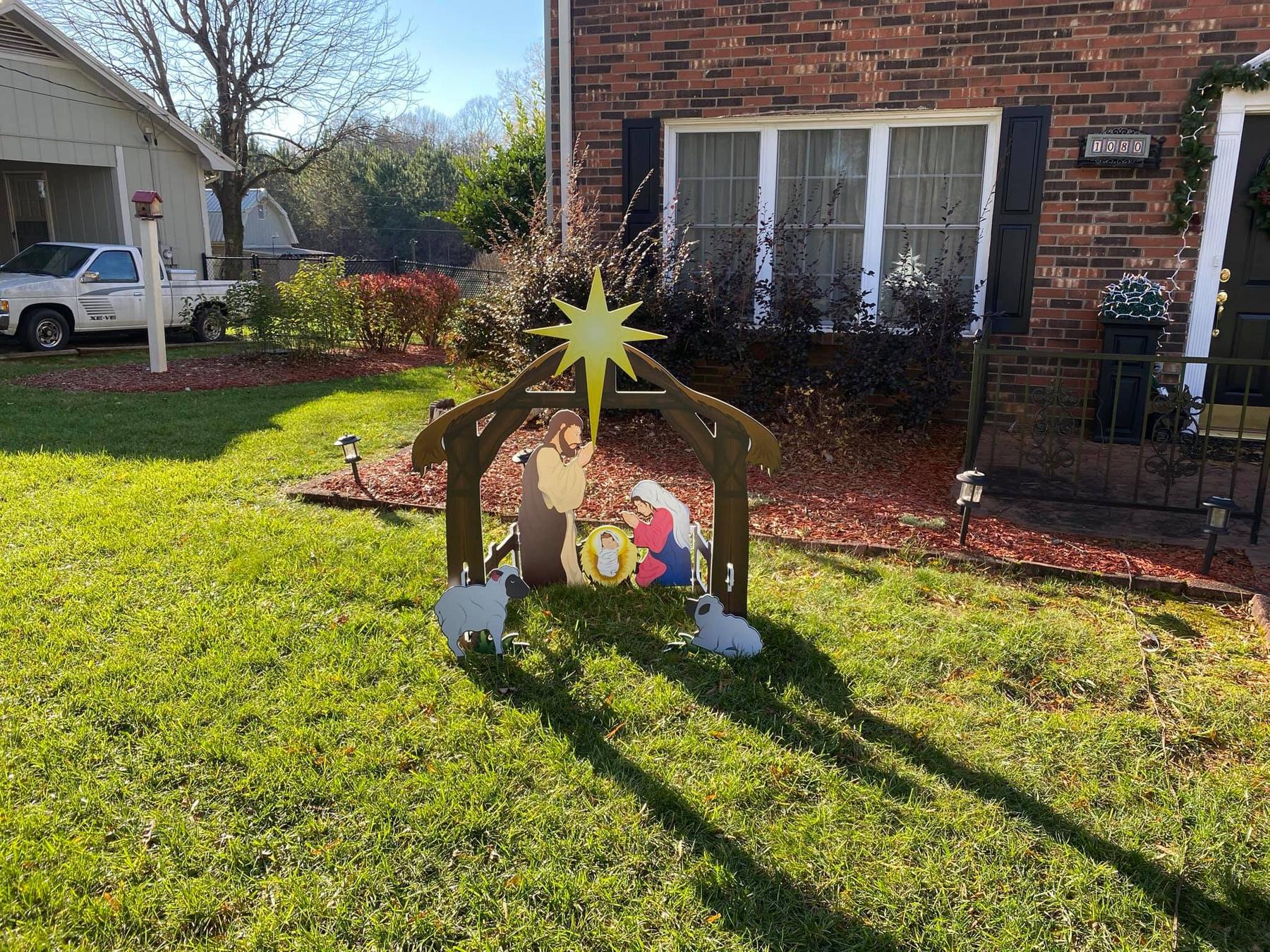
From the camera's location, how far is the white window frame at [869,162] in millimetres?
7012

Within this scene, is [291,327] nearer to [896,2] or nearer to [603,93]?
[603,93]

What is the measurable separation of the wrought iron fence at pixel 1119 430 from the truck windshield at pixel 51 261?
1169 cm

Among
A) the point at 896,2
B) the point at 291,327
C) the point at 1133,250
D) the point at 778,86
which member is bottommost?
the point at 291,327

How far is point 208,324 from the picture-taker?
13.5 meters

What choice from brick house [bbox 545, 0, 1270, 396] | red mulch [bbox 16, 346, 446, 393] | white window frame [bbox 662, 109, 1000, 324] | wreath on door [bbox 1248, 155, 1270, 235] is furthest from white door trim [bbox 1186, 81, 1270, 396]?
red mulch [bbox 16, 346, 446, 393]

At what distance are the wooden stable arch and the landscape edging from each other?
4.00ft

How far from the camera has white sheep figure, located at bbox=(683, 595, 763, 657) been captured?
3.38m

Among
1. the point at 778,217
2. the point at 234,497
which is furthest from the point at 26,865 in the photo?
the point at 778,217

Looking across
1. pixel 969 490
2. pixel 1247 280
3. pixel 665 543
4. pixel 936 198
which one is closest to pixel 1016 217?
pixel 936 198

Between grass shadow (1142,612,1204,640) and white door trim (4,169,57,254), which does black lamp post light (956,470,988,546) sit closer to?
grass shadow (1142,612,1204,640)

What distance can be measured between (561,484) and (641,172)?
4623 millimetres

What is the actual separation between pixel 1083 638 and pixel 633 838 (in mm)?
2127

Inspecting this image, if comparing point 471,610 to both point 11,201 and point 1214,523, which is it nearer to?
point 1214,523

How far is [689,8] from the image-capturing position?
7301 mm
